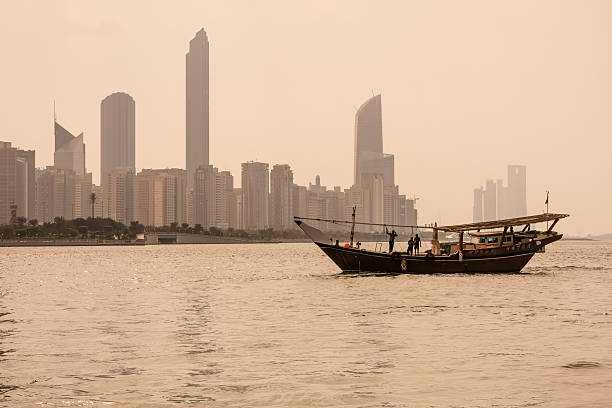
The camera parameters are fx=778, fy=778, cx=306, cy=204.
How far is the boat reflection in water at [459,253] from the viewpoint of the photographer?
5859 centimetres

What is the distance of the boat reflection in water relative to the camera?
5859cm

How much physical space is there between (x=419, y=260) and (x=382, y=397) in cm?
4220

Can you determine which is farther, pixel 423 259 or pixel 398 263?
pixel 398 263

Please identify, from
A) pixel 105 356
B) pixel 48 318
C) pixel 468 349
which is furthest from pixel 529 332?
pixel 48 318

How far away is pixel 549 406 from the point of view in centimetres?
1579

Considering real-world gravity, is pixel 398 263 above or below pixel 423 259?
below

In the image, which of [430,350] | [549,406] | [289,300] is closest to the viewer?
[549,406]

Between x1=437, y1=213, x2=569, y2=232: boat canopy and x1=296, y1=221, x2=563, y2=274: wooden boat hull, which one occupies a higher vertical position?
x1=437, y1=213, x2=569, y2=232: boat canopy

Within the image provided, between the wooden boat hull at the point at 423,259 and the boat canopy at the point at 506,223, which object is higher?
the boat canopy at the point at 506,223

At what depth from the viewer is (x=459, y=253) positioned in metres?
59.6

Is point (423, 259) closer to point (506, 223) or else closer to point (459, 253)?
point (459, 253)

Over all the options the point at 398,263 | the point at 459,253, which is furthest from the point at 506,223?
the point at 398,263

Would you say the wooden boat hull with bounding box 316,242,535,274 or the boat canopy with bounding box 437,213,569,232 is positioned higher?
the boat canopy with bounding box 437,213,569,232

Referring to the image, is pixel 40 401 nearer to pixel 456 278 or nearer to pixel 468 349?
pixel 468 349
